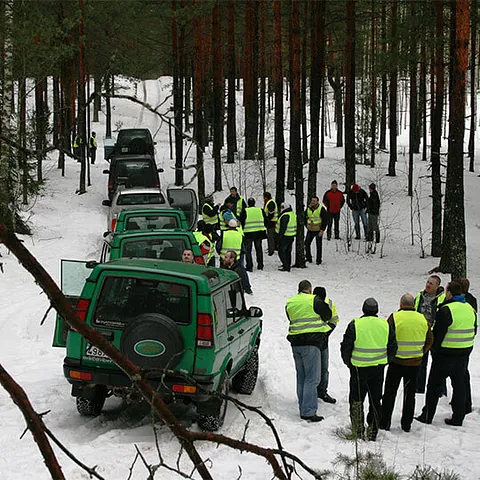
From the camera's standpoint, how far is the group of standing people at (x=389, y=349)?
8375mm

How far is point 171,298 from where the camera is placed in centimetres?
784

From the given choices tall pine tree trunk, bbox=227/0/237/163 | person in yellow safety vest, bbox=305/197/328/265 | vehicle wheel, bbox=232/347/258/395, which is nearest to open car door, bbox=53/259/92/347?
vehicle wheel, bbox=232/347/258/395

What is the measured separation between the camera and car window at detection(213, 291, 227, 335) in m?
8.02

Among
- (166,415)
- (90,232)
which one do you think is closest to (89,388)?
(166,415)

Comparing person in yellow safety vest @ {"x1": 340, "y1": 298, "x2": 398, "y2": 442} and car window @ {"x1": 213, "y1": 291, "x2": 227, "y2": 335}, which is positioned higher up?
car window @ {"x1": 213, "y1": 291, "x2": 227, "y2": 335}

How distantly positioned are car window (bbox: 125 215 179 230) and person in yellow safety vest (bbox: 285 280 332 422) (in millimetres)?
6060

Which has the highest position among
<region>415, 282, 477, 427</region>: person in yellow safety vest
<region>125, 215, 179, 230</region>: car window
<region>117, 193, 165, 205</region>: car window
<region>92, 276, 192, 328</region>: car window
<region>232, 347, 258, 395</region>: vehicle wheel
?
<region>117, 193, 165, 205</region>: car window

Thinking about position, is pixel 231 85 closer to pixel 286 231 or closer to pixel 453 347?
pixel 286 231

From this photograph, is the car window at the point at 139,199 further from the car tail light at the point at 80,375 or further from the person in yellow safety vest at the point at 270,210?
the car tail light at the point at 80,375

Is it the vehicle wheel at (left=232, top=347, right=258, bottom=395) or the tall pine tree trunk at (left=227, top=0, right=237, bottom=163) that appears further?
the tall pine tree trunk at (left=227, top=0, right=237, bottom=163)

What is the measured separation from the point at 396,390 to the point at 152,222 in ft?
23.9

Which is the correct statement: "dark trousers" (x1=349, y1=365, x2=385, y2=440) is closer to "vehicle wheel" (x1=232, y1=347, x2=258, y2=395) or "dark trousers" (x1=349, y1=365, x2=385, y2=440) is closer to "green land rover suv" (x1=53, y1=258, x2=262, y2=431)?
"green land rover suv" (x1=53, y1=258, x2=262, y2=431)

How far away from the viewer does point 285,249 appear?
19.2 metres

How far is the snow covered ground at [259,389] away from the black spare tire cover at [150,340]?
78cm
